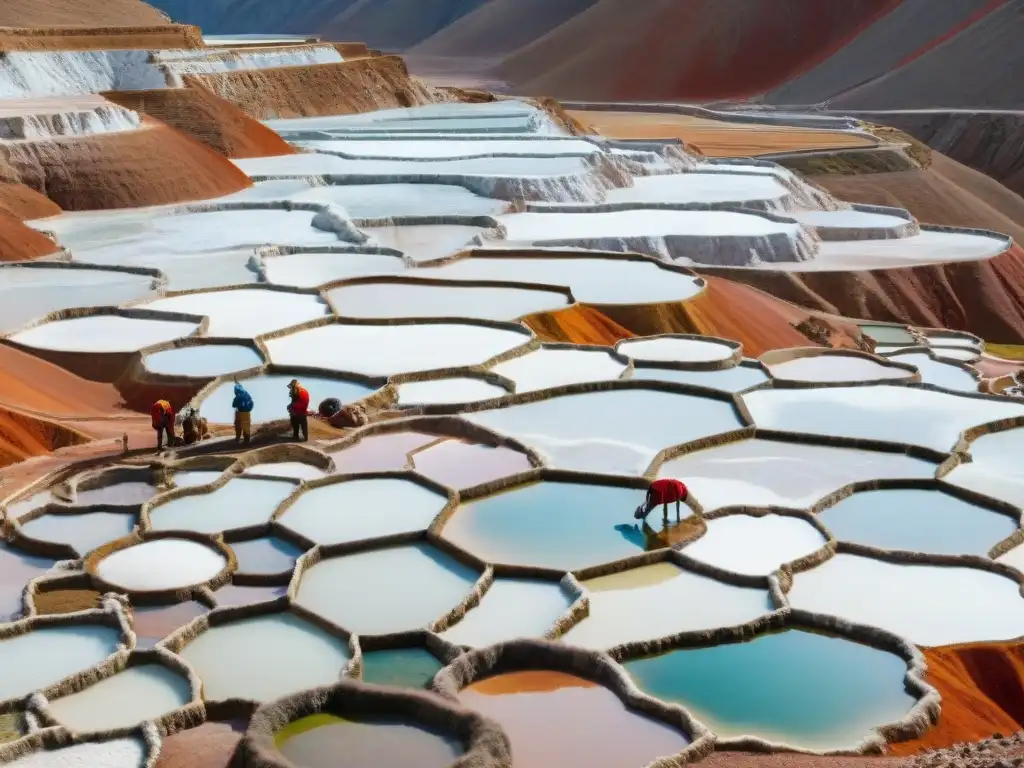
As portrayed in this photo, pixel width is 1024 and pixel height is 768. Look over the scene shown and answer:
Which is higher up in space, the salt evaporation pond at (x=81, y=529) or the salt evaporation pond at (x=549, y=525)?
the salt evaporation pond at (x=81, y=529)

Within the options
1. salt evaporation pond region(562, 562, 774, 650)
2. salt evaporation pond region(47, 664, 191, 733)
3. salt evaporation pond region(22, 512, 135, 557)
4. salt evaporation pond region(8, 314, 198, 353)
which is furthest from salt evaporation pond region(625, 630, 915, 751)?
salt evaporation pond region(8, 314, 198, 353)

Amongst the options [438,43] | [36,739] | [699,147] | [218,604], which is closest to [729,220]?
[699,147]

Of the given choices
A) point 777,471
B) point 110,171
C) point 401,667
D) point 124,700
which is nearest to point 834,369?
point 777,471

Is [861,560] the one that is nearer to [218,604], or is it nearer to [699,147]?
Answer: [218,604]

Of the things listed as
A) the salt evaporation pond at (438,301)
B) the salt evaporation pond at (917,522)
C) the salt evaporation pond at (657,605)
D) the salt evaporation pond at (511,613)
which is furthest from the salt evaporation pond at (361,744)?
the salt evaporation pond at (438,301)

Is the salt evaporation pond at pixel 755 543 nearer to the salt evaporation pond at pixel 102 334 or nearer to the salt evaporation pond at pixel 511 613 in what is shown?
the salt evaporation pond at pixel 511 613

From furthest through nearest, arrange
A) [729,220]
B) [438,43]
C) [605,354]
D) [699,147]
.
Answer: [438,43] < [699,147] < [729,220] < [605,354]
